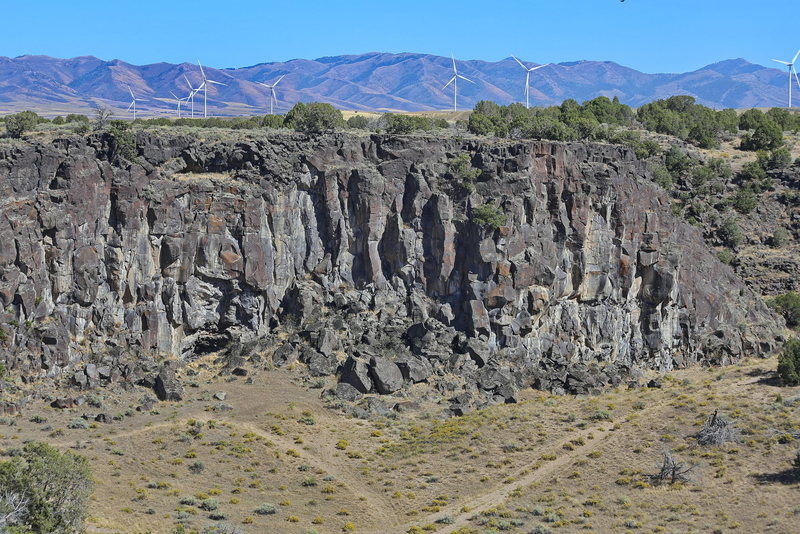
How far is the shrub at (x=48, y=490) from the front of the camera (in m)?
46.7

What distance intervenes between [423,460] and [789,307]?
51624 mm

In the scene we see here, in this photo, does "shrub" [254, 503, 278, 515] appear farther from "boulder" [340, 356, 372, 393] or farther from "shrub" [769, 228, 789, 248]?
"shrub" [769, 228, 789, 248]

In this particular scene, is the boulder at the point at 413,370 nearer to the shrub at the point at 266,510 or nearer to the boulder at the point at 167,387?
the boulder at the point at 167,387

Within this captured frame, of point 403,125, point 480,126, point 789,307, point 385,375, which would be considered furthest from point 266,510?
point 789,307

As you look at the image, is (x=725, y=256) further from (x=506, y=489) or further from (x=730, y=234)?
(x=506, y=489)

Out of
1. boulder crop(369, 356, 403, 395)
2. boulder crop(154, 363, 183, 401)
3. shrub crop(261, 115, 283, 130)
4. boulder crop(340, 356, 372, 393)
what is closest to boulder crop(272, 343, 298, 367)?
boulder crop(340, 356, 372, 393)

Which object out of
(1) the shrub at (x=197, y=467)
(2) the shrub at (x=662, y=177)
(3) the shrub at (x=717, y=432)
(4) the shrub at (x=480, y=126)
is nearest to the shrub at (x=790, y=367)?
(3) the shrub at (x=717, y=432)

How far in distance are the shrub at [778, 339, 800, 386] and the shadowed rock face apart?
43.4 ft

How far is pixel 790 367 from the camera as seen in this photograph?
73938 mm

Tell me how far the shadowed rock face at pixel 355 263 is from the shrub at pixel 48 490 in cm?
2193

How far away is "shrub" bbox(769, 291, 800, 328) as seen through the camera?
326ft

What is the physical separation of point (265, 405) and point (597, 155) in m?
38.3

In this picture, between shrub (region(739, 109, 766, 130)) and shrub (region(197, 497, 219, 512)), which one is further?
shrub (region(739, 109, 766, 130))

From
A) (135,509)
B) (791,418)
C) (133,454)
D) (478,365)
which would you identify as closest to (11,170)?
(133,454)
